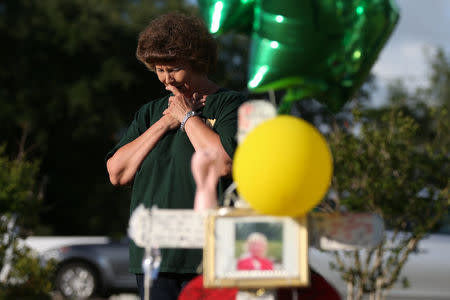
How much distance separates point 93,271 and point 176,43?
8.58 meters

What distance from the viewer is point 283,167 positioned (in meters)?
1.51

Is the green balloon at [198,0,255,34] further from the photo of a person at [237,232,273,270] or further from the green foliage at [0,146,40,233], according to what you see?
the green foliage at [0,146,40,233]

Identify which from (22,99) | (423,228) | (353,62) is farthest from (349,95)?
(22,99)

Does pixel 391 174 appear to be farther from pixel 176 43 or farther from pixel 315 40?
pixel 315 40

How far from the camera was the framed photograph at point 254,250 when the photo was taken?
5.29 ft

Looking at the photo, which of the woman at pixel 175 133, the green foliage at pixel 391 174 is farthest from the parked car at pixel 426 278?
the woman at pixel 175 133

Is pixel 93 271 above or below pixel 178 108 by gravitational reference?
below

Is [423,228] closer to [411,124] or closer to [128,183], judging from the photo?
[411,124]

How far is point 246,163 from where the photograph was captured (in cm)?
155

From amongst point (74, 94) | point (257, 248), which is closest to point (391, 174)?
point (257, 248)

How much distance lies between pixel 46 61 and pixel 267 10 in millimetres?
17392

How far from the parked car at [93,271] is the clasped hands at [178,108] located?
329 inches

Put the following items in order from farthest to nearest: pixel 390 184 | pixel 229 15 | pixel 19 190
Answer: pixel 19 190, pixel 390 184, pixel 229 15

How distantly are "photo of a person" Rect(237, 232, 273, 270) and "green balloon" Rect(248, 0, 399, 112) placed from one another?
358 millimetres
